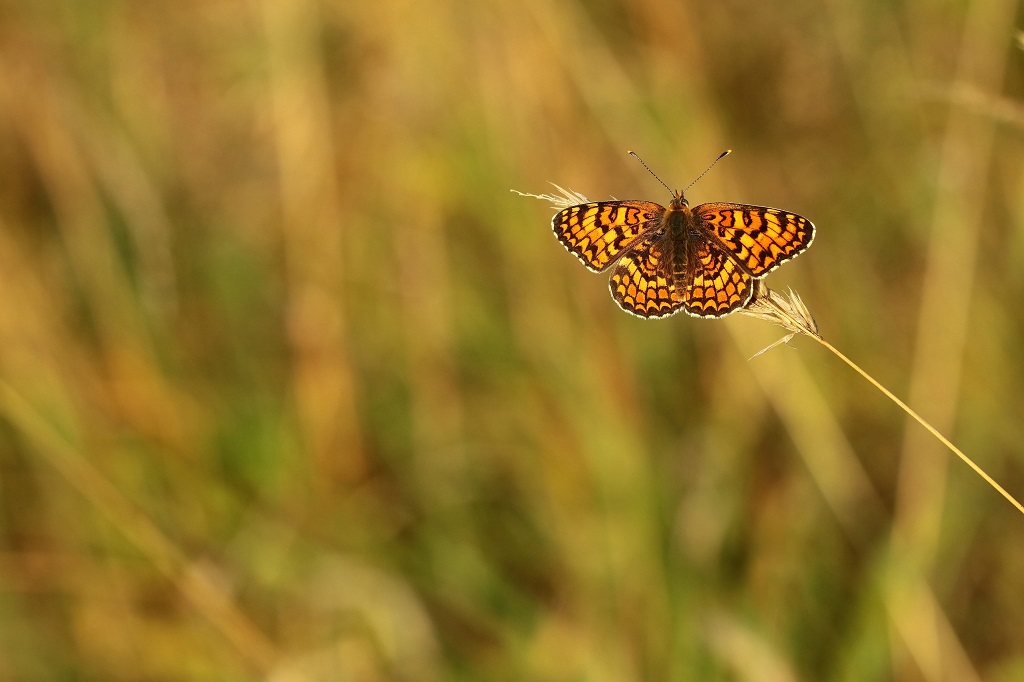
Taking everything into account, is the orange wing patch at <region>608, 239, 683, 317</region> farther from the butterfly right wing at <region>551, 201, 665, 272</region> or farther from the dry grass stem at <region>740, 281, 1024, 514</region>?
the dry grass stem at <region>740, 281, 1024, 514</region>

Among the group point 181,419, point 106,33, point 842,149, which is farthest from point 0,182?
point 842,149

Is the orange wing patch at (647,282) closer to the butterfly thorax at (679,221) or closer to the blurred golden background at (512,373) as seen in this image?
the butterfly thorax at (679,221)

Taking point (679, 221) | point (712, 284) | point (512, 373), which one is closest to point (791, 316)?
point (712, 284)

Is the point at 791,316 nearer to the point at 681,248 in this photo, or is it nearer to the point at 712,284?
the point at 712,284

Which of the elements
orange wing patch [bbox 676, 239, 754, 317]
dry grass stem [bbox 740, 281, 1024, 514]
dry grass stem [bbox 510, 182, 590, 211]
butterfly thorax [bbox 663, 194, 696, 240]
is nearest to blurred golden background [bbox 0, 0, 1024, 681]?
butterfly thorax [bbox 663, 194, 696, 240]

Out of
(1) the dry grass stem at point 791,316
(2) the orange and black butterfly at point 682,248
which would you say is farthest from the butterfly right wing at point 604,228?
(1) the dry grass stem at point 791,316

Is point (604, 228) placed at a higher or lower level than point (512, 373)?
higher
